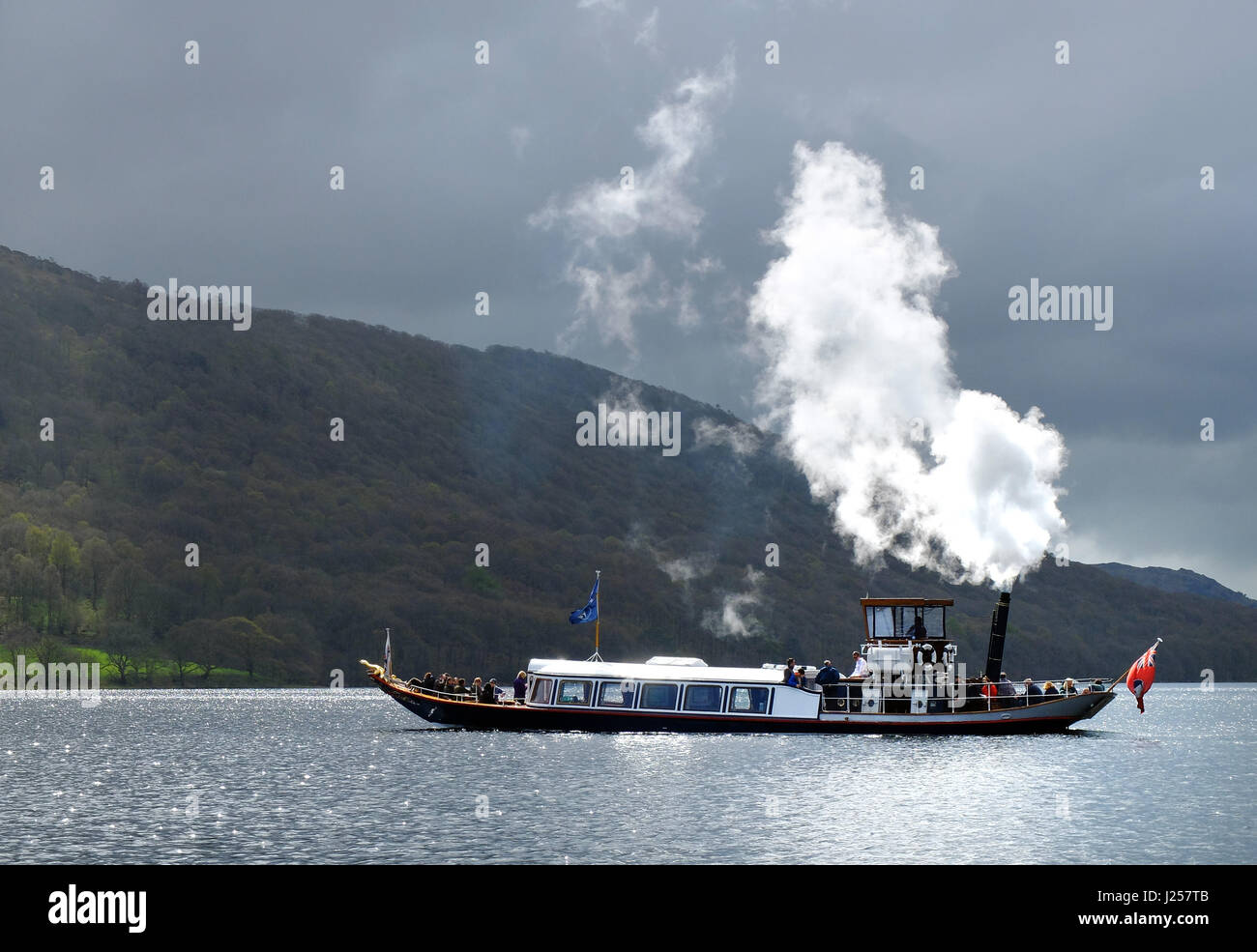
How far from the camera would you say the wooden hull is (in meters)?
94.6

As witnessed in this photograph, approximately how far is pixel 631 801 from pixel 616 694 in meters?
30.8

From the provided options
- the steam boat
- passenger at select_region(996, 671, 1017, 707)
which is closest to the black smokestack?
the steam boat

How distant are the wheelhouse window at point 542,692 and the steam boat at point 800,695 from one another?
0.07m

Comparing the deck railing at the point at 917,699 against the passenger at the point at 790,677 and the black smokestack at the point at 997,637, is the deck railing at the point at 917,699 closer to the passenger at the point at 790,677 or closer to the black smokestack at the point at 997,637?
the black smokestack at the point at 997,637

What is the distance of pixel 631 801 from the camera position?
6456 centimetres

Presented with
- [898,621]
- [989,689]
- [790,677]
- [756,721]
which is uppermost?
[898,621]

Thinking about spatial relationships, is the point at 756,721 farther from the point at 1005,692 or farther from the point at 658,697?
the point at 1005,692

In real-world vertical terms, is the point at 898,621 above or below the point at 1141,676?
above

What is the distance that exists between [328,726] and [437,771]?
7206 cm

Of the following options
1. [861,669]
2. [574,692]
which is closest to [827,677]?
[861,669]

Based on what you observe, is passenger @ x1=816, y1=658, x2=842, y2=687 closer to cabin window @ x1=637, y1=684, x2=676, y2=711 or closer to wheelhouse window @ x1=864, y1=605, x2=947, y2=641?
wheelhouse window @ x1=864, y1=605, x2=947, y2=641

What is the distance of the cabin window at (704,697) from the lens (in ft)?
314

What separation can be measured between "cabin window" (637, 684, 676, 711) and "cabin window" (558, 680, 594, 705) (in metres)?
3.79
